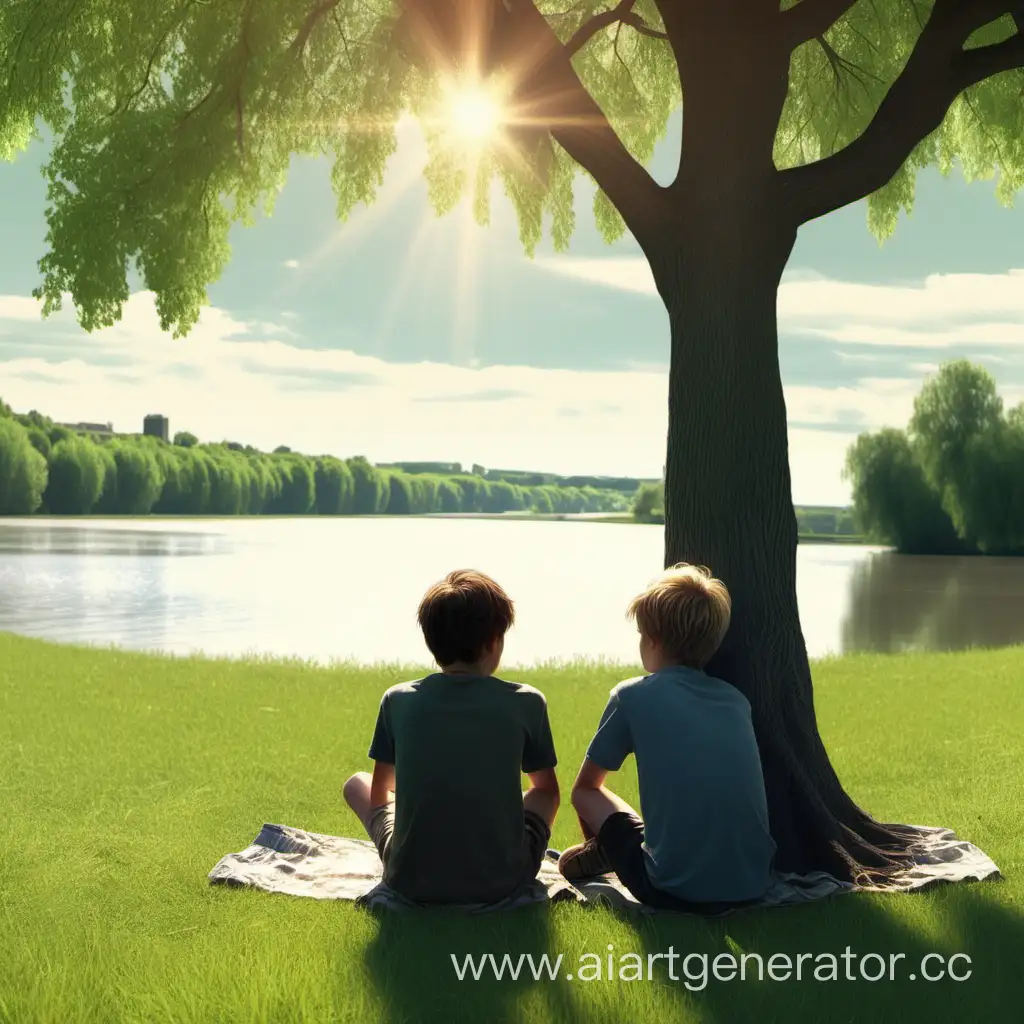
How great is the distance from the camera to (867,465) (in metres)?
50.6

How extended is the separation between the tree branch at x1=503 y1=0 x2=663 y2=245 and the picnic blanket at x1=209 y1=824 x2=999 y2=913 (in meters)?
3.49

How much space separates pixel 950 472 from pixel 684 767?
47.6m

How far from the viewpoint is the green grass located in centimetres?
367

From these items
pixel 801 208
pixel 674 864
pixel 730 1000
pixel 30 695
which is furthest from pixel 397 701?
pixel 30 695

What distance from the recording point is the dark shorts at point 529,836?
4.56m

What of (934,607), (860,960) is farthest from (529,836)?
(934,607)

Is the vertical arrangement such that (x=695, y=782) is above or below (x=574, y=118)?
below

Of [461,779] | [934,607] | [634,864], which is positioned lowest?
[934,607]

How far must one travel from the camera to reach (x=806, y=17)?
6082 mm

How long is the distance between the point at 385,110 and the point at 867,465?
45.2 meters

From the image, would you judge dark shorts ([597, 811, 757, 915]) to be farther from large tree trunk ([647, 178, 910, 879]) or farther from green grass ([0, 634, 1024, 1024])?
large tree trunk ([647, 178, 910, 879])

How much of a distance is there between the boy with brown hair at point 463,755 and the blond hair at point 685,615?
57cm

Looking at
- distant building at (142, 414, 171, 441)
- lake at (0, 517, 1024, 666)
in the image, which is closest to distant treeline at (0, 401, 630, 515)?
distant building at (142, 414, 171, 441)

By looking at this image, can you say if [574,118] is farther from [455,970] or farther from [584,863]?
[455,970]
